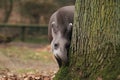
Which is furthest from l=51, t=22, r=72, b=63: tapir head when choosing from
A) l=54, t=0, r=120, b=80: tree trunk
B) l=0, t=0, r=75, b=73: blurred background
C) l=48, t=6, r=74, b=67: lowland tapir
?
l=0, t=0, r=75, b=73: blurred background

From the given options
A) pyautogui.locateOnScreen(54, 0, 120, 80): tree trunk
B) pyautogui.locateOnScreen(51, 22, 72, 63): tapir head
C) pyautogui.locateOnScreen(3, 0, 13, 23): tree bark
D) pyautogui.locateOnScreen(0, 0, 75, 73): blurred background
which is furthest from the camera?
pyautogui.locateOnScreen(3, 0, 13, 23): tree bark

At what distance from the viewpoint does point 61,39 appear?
8328 mm

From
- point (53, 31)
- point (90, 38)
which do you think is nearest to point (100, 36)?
point (90, 38)

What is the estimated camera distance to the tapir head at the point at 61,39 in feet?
25.8

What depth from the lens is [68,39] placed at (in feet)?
26.4

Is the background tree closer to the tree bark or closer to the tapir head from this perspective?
the tree bark

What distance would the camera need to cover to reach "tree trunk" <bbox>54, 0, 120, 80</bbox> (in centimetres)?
646

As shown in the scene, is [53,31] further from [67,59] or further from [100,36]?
[100,36]

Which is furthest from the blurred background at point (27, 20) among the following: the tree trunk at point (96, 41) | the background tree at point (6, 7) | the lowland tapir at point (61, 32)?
the tree trunk at point (96, 41)

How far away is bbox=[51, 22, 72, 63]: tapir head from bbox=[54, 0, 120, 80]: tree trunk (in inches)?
34.7

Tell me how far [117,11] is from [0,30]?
22612 mm

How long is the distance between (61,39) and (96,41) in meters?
1.82

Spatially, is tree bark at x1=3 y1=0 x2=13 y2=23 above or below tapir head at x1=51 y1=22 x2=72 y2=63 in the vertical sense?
below

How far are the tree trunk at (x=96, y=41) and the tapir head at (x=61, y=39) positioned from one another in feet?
2.90
